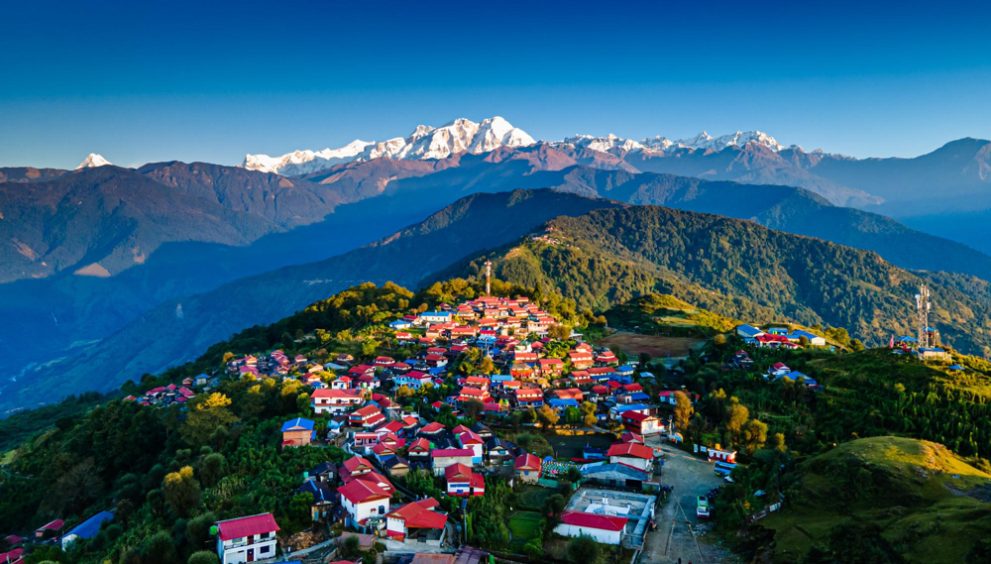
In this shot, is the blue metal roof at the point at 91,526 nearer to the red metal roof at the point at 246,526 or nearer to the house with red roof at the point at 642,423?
the red metal roof at the point at 246,526

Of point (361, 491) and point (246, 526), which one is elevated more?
point (361, 491)

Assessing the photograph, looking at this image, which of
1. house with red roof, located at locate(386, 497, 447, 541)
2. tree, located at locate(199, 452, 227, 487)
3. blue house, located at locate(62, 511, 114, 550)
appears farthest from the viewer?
blue house, located at locate(62, 511, 114, 550)

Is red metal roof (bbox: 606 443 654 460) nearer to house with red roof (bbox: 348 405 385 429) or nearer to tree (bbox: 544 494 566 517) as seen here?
tree (bbox: 544 494 566 517)

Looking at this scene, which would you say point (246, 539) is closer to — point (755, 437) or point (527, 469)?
point (527, 469)

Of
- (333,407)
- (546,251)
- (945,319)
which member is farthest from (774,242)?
(333,407)

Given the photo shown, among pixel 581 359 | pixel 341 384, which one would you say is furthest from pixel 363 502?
pixel 581 359

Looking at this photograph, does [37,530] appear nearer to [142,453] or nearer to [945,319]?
[142,453]

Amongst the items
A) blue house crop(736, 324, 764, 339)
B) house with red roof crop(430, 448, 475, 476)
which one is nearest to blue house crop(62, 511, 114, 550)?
house with red roof crop(430, 448, 475, 476)
